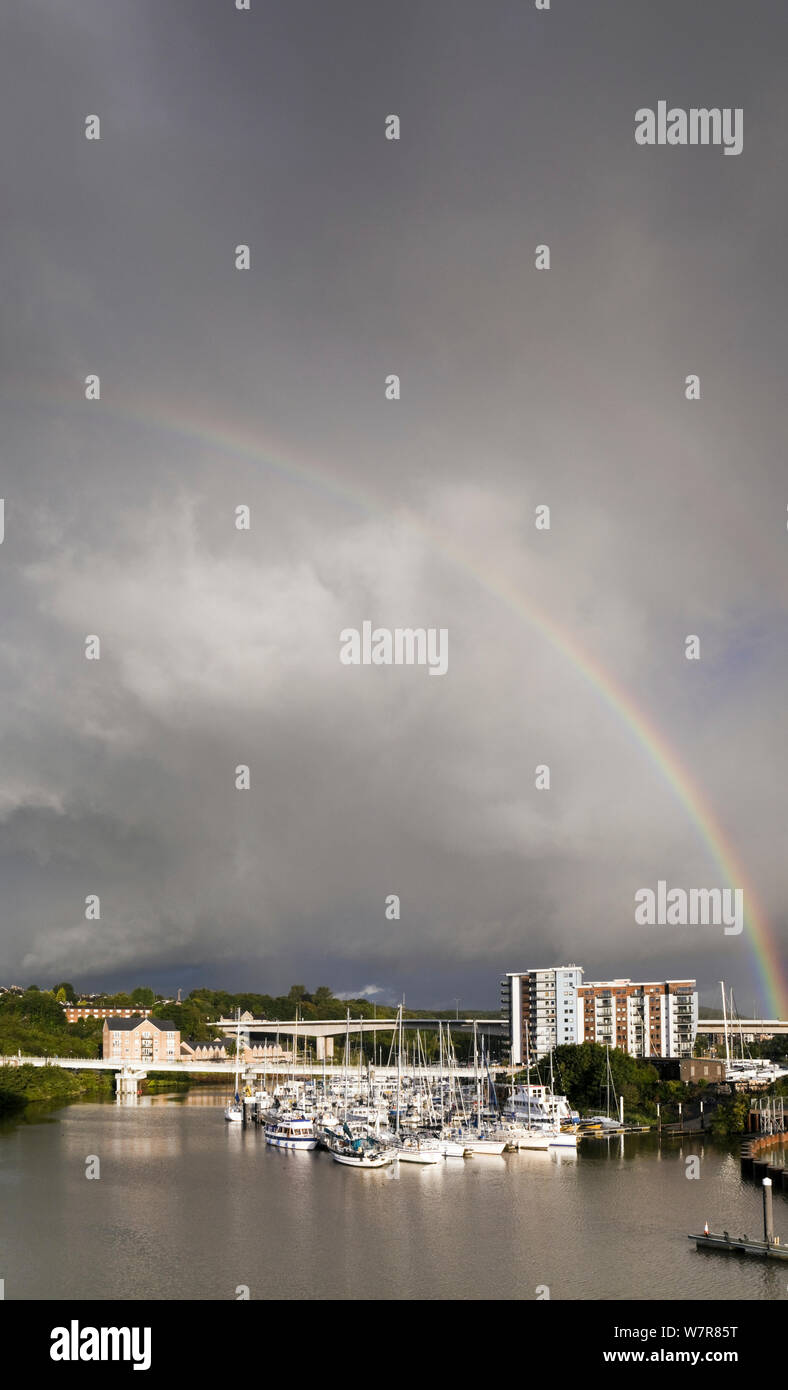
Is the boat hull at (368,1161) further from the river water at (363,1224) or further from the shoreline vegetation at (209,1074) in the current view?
the shoreline vegetation at (209,1074)

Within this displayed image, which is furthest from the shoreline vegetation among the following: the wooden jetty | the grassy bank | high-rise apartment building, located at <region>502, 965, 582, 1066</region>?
the wooden jetty

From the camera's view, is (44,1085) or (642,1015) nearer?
(44,1085)

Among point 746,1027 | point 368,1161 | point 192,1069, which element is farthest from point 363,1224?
point 746,1027

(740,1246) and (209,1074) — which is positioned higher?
(740,1246)

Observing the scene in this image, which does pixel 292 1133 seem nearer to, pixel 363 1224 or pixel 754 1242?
pixel 363 1224

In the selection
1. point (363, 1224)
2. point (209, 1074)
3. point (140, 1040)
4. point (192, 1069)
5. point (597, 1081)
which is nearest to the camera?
point (363, 1224)

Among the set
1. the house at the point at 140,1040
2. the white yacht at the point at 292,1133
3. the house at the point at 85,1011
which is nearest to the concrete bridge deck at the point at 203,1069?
the house at the point at 140,1040

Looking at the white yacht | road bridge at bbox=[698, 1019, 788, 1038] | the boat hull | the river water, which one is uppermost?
the river water

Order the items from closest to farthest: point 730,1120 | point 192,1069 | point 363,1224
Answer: point 363,1224
point 730,1120
point 192,1069

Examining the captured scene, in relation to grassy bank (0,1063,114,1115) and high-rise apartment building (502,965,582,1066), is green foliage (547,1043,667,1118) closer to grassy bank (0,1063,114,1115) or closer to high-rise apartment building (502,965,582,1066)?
grassy bank (0,1063,114,1115)
